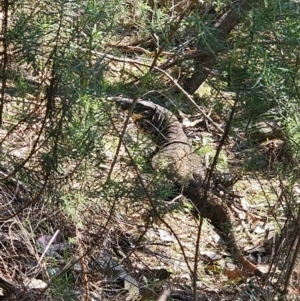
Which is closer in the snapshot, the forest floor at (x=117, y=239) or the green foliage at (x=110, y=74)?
the green foliage at (x=110, y=74)

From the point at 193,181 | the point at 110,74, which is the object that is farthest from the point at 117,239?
the point at 110,74

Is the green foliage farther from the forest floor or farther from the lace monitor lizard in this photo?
the lace monitor lizard

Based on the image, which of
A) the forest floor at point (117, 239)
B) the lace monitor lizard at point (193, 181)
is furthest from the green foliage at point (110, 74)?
the lace monitor lizard at point (193, 181)

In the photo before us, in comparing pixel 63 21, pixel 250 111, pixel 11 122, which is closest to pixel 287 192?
pixel 250 111

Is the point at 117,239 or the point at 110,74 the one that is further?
the point at 117,239

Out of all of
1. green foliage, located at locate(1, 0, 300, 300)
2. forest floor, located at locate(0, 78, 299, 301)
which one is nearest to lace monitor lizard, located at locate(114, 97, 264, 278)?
forest floor, located at locate(0, 78, 299, 301)

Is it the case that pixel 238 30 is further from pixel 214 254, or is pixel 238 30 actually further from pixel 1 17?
pixel 214 254

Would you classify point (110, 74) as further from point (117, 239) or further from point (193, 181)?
point (193, 181)

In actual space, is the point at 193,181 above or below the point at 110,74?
below

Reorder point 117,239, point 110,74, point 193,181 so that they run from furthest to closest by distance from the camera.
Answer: point 193,181 → point 117,239 → point 110,74

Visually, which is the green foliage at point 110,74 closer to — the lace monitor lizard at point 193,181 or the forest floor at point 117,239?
the forest floor at point 117,239

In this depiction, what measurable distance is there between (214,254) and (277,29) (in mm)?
2281

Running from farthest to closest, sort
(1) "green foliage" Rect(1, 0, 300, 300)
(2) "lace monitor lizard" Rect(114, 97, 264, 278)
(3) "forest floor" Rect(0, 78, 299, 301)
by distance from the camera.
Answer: (2) "lace monitor lizard" Rect(114, 97, 264, 278) → (3) "forest floor" Rect(0, 78, 299, 301) → (1) "green foliage" Rect(1, 0, 300, 300)

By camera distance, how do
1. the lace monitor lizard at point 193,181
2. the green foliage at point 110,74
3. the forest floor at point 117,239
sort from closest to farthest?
the green foliage at point 110,74
the forest floor at point 117,239
the lace monitor lizard at point 193,181
